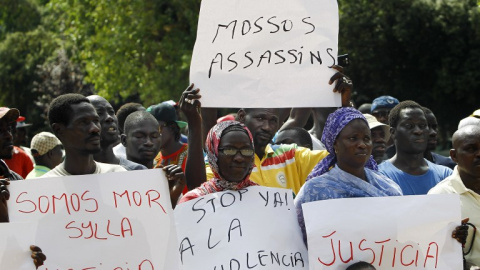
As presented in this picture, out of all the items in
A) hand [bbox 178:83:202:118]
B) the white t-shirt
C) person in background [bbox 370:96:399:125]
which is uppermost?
person in background [bbox 370:96:399:125]

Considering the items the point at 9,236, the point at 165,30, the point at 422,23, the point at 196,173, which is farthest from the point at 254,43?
the point at 422,23

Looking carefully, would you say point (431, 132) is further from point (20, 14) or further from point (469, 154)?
point (20, 14)

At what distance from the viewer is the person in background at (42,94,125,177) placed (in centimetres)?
450

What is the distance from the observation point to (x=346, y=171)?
180 inches

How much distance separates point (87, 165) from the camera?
4543mm

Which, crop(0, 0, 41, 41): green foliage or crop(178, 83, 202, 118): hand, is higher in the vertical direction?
crop(0, 0, 41, 41): green foliage

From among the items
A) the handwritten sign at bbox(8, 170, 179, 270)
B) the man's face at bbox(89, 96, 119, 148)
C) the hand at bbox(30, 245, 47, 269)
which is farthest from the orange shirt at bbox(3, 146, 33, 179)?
the hand at bbox(30, 245, 47, 269)

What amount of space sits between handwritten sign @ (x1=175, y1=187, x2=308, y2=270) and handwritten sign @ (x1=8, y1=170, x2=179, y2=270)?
99 millimetres

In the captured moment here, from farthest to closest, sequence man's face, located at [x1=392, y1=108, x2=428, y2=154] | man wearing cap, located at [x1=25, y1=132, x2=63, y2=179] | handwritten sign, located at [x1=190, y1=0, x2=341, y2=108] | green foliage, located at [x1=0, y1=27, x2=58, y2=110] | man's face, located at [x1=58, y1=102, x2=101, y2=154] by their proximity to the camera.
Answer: green foliage, located at [x1=0, y1=27, x2=58, y2=110] → man wearing cap, located at [x1=25, y1=132, x2=63, y2=179] → man's face, located at [x1=392, y1=108, x2=428, y2=154] → handwritten sign, located at [x1=190, y1=0, x2=341, y2=108] → man's face, located at [x1=58, y1=102, x2=101, y2=154]

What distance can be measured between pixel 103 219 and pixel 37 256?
0.38 m

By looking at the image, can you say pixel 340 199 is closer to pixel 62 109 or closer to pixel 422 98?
pixel 62 109

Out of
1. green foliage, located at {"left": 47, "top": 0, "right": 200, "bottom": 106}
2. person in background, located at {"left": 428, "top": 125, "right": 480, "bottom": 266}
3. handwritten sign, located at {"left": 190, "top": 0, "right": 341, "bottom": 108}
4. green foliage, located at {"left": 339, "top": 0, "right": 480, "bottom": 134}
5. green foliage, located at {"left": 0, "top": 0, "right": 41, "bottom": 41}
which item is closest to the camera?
person in background, located at {"left": 428, "top": 125, "right": 480, "bottom": 266}

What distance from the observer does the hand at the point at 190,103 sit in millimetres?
4914

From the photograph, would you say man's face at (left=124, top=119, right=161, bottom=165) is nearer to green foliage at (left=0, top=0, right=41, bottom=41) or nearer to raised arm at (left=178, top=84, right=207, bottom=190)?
raised arm at (left=178, top=84, right=207, bottom=190)
